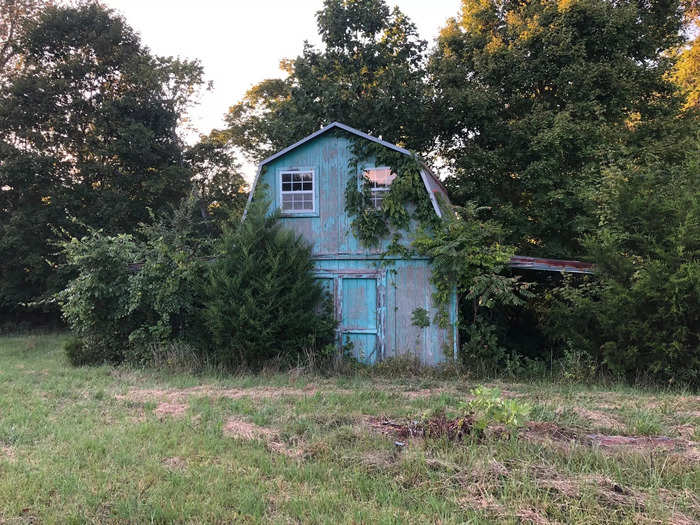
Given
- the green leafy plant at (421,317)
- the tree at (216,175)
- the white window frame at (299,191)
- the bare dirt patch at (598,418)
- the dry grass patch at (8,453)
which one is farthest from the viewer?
the tree at (216,175)

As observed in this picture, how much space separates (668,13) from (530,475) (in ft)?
64.7

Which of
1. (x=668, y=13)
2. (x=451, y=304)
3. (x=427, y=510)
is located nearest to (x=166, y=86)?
(x=451, y=304)

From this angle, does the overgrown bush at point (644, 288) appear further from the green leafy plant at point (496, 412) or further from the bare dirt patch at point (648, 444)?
the green leafy plant at point (496, 412)

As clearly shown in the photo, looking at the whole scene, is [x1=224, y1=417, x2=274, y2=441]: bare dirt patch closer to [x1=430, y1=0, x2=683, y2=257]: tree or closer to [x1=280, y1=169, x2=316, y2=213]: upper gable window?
[x1=280, y1=169, x2=316, y2=213]: upper gable window

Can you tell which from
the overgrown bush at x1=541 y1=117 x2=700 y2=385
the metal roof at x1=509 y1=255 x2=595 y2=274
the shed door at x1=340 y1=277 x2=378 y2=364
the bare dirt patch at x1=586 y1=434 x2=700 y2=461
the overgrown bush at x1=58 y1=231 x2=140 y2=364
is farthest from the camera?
the shed door at x1=340 y1=277 x2=378 y2=364

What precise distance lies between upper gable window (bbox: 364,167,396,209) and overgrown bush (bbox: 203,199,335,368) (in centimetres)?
230

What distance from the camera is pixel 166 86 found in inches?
829

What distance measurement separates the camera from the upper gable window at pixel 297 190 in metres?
11.1

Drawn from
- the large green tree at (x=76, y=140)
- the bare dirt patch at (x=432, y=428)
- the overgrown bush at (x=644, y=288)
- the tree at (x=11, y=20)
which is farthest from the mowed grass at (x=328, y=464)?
the tree at (x=11, y=20)

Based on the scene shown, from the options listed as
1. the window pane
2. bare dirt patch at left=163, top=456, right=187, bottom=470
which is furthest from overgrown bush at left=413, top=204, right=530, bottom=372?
bare dirt patch at left=163, top=456, right=187, bottom=470

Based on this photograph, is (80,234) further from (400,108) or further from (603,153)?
(603,153)

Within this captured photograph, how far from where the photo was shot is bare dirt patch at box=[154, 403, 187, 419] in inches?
229

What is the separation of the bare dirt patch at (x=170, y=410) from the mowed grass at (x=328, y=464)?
2 centimetres

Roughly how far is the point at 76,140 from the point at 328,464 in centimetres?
2076
